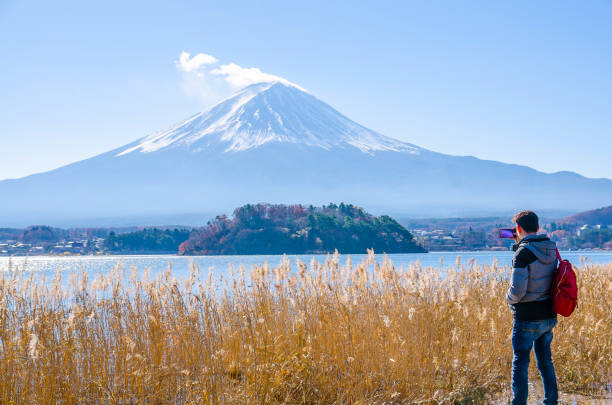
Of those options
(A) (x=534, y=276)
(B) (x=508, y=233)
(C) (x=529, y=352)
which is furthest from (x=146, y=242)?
(A) (x=534, y=276)

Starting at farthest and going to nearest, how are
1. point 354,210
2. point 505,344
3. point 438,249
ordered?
point 438,249, point 354,210, point 505,344

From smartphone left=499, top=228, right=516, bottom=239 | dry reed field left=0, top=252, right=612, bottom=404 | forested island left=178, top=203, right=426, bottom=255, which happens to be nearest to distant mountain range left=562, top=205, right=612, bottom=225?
forested island left=178, top=203, right=426, bottom=255

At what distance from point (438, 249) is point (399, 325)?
75.7m

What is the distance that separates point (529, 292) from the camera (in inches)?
196

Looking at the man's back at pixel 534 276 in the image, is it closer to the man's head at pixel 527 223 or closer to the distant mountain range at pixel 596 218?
the man's head at pixel 527 223

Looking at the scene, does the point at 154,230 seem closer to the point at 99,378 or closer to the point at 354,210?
the point at 354,210

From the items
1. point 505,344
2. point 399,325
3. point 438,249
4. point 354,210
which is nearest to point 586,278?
point 505,344

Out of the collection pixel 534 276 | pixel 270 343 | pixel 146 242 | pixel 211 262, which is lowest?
pixel 211 262

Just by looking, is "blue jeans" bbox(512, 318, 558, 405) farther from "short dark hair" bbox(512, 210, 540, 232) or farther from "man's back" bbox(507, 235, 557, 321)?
"short dark hair" bbox(512, 210, 540, 232)

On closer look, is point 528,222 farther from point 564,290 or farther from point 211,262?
point 211,262

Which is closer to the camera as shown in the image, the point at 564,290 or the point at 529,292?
the point at 564,290

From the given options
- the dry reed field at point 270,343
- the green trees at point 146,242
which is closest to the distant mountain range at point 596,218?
the green trees at point 146,242

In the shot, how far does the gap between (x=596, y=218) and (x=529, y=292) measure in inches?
3759

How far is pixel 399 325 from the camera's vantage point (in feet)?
20.3
